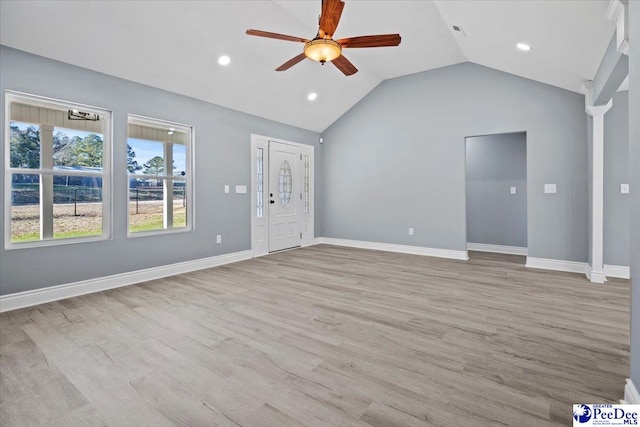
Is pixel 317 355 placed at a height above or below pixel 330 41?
below

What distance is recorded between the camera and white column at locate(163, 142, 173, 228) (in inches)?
187

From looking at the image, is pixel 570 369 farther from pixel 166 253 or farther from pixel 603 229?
pixel 166 253

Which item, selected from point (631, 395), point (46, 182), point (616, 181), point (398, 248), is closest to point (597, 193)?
point (616, 181)

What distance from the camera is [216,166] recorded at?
17.0 feet

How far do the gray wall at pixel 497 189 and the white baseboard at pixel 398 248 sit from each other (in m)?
1.10

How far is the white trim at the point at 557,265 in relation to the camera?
459 cm

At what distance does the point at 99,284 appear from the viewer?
12.5 feet

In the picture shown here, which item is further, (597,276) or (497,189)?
(497,189)

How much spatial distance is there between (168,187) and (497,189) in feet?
19.9

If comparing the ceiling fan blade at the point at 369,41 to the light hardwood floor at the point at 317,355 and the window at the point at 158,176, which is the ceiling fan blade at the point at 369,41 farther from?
the window at the point at 158,176

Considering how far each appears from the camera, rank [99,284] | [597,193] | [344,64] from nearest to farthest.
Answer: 1. [344,64]
2. [99,284]
3. [597,193]

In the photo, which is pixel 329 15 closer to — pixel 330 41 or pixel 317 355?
pixel 330 41

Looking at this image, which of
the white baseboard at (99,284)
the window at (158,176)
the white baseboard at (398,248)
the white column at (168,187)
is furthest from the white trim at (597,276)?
the white column at (168,187)

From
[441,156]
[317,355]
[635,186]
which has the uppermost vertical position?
[441,156]
